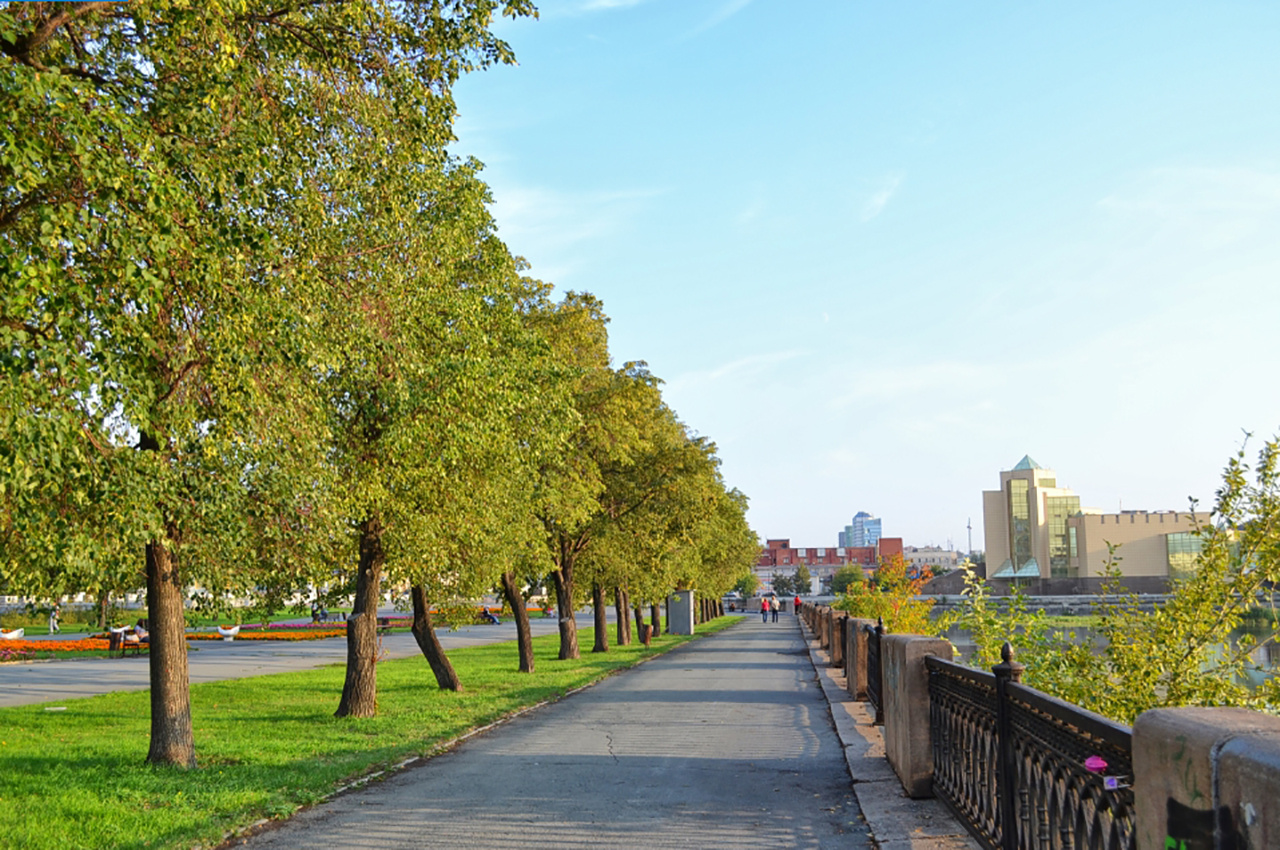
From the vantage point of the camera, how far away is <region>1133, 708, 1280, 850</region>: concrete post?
106 inches

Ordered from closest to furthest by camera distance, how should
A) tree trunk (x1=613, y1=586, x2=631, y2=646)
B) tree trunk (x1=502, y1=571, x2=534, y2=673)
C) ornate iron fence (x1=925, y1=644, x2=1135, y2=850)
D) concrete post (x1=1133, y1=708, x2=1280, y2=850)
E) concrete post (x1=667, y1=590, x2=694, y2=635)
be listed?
concrete post (x1=1133, y1=708, x2=1280, y2=850), ornate iron fence (x1=925, y1=644, x2=1135, y2=850), tree trunk (x1=502, y1=571, x2=534, y2=673), tree trunk (x1=613, y1=586, x2=631, y2=646), concrete post (x1=667, y1=590, x2=694, y2=635)

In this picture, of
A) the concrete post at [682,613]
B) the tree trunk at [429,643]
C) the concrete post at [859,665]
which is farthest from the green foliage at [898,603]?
the concrete post at [682,613]

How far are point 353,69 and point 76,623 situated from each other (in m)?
58.9

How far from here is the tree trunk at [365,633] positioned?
1577cm

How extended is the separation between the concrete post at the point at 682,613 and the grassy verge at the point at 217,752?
2778 centimetres

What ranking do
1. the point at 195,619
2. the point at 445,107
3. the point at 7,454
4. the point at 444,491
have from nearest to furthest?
the point at 7,454 → the point at 445,107 → the point at 195,619 → the point at 444,491

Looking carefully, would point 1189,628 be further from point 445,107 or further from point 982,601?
point 445,107

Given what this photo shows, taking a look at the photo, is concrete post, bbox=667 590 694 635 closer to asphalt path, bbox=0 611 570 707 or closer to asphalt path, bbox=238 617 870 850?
asphalt path, bbox=0 611 570 707

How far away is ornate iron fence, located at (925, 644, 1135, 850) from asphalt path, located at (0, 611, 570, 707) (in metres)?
16.7

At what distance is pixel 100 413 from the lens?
7.56 meters

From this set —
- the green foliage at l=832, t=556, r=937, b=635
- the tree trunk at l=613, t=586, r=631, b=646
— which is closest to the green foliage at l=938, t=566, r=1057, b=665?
the green foliage at l=832, t=556, r=937, b=635

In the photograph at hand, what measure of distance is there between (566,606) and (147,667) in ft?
40.4

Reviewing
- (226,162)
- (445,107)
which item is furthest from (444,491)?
(226,162)

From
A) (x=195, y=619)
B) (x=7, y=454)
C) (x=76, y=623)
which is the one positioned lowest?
(x=76, y=623)
